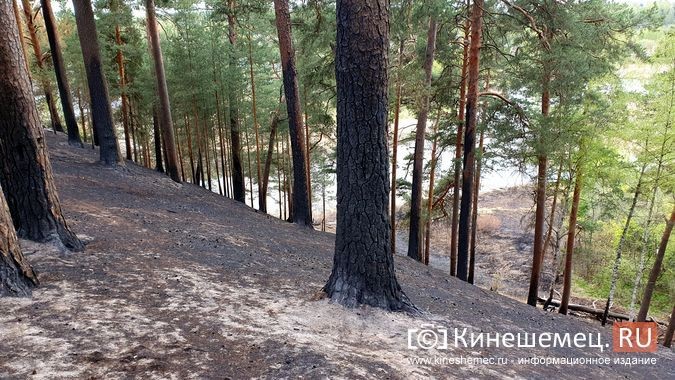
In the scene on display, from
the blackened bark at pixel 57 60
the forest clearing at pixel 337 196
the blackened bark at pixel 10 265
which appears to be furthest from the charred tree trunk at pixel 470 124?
the blackened bark at pixel 57 60

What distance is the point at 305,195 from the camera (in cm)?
970


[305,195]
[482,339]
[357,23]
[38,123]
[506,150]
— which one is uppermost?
[357,23]

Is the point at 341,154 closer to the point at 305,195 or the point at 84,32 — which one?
the point at 305,195

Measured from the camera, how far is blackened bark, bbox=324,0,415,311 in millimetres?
3695

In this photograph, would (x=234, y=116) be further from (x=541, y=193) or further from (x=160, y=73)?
(x=541, y=193)

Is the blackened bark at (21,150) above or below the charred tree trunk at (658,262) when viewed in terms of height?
above

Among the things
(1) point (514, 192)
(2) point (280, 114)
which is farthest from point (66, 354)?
(1) point (514, 192)

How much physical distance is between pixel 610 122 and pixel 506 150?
2172 mm

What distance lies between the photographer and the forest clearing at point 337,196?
315cm

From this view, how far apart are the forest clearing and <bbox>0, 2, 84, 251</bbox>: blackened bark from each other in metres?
0.02

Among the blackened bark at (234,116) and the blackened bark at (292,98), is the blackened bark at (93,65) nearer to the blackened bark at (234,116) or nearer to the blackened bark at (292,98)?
the blackened bark at (292,98)

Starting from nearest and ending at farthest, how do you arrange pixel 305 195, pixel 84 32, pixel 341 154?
pixel 341 154 < pixel 84 32 < pixel 305 195

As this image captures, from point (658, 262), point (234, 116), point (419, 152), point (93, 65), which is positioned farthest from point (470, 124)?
point (234, 116)

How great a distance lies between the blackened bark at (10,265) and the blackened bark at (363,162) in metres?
2.83
